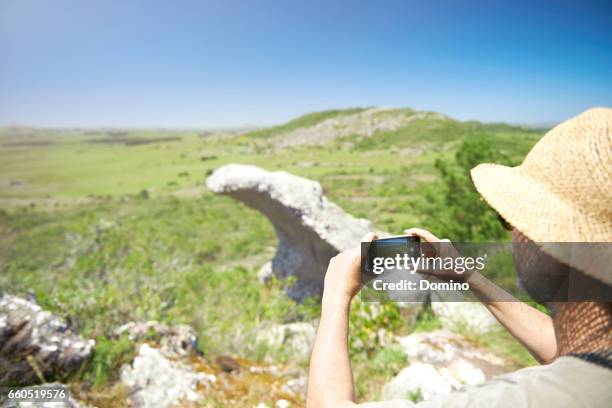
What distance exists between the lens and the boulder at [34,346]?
2.82 m

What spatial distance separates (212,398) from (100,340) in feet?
4.22

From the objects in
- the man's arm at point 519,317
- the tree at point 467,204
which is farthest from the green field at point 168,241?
the man's arm at point 519,317

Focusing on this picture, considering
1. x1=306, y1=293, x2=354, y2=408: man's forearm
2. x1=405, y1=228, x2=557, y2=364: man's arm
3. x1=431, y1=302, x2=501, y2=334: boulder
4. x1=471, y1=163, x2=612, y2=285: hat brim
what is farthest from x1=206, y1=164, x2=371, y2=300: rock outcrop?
x1=471, y1=163, x2=612, y2=285: hat brim

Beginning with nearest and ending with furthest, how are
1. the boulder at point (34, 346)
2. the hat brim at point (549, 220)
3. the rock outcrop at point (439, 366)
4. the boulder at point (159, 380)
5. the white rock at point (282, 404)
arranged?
the hat brim at point (549, 220) → the boulder at point (34, 346) → the boulder at point (159, 380) → the white rock at point (282, 404) → the rock outcrop at point (439, 366)

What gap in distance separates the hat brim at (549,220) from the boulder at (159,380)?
9.68ft

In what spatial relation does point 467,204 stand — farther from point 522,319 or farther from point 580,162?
point 580,162

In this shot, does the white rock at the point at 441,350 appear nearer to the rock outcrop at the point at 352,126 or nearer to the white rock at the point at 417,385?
the white rock at the point at 417,385

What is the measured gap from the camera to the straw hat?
1024 mm

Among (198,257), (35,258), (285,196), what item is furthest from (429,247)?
(35,258)

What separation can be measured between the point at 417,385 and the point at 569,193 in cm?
271

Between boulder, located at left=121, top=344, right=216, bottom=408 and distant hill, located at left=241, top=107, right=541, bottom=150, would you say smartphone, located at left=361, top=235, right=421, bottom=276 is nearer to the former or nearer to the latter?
boulder, located at left=121, top=344, right=216, bottom=408

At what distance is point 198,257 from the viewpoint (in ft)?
49.0

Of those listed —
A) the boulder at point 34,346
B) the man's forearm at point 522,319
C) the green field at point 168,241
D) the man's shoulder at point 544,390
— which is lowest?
the green field at point 168,241

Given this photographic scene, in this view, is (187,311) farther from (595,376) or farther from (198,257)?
(198,257)
